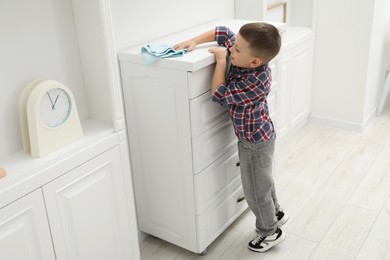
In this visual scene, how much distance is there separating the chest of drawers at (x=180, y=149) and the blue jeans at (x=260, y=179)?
0.36ft

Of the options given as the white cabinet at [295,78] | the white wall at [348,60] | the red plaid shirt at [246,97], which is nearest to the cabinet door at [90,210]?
the red plaid shirt at [246,97]

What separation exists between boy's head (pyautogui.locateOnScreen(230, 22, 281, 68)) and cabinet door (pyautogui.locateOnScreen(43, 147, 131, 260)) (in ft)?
1.87

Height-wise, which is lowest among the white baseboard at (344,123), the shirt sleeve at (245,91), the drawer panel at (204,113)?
the white baseboard at (344,123)

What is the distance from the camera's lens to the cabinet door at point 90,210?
149 cm

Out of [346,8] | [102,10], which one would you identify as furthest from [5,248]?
[346,8]

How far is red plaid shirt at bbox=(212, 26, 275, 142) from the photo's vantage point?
5.73 ft

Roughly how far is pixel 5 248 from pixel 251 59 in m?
1.03

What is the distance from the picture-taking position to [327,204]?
7.88ft

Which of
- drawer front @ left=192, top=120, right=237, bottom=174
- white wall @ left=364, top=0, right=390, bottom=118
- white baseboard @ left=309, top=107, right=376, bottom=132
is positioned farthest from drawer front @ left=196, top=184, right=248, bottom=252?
white wall @ left=364, top=0, right=390, bottom=118

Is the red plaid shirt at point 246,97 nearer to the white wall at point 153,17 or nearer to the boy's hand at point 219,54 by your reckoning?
the boy's hand at point 219,54

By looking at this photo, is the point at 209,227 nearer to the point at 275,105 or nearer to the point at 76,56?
the point at 275,105

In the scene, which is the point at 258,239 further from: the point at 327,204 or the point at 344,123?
the point at 344,123

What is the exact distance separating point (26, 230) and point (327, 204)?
156cm

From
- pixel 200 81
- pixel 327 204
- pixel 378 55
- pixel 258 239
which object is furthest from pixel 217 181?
pixel 378 55
